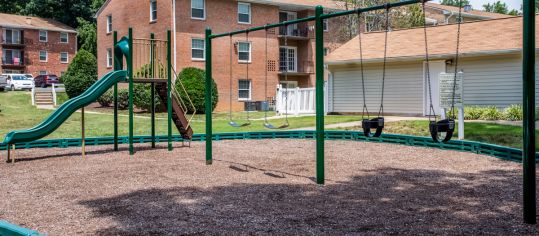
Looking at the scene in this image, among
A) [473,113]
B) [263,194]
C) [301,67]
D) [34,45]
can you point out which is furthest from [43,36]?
[263,194]

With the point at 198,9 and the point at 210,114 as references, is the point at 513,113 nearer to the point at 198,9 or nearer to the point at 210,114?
the point at 210,114

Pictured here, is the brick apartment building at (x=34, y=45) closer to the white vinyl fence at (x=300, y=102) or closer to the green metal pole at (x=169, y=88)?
the white vinyl fence at (x=300, y=102)

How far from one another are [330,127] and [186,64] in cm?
1740

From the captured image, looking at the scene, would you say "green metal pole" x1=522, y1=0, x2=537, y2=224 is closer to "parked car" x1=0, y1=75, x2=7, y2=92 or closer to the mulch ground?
the mulch ground

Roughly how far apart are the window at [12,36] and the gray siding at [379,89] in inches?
1841

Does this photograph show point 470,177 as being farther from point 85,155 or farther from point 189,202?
point 85,155

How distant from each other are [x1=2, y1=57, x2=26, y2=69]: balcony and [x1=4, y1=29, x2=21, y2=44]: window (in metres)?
2.01

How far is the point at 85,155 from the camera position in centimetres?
1365

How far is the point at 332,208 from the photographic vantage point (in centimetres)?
718

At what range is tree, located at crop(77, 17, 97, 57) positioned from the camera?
213ft

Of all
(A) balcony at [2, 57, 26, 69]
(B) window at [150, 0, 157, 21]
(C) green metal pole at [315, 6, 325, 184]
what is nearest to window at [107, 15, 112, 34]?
(B) window at [150, 0, 157, 21]

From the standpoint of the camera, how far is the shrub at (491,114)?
20734 mm

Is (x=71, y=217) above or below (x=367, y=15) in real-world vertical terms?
below

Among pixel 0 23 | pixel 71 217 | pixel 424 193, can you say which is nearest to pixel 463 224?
pixel 424 193
